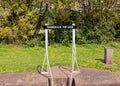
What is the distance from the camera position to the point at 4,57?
7.47 m

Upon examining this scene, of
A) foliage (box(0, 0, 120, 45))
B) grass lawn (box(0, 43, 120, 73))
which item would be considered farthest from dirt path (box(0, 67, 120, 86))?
foliage (box(0, 0, 120, 45))

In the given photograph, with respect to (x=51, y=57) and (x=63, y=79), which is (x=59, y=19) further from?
(x=63, y=79)

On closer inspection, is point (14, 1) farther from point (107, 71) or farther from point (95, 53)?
point (107, 71)

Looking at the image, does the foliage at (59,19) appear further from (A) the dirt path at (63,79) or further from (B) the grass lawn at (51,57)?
(A) the dirt path at (63,79)

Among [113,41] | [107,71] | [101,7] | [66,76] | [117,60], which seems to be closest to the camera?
[66,76]

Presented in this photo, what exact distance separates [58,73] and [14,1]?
3.89 m

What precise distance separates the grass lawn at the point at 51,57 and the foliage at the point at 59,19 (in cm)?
44

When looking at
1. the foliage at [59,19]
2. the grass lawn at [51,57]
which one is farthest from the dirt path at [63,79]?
the foliage at [59,19]

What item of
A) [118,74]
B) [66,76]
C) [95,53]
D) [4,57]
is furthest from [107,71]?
[4,57]

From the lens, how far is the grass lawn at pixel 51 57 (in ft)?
19.8

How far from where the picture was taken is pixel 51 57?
7.41m

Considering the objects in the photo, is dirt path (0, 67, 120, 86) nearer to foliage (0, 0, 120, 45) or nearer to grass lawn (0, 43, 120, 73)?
grass lawn (0, 43, 120, 73)

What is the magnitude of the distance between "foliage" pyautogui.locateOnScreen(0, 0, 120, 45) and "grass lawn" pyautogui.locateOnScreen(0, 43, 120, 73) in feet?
1.43

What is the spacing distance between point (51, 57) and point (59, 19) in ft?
7.29
